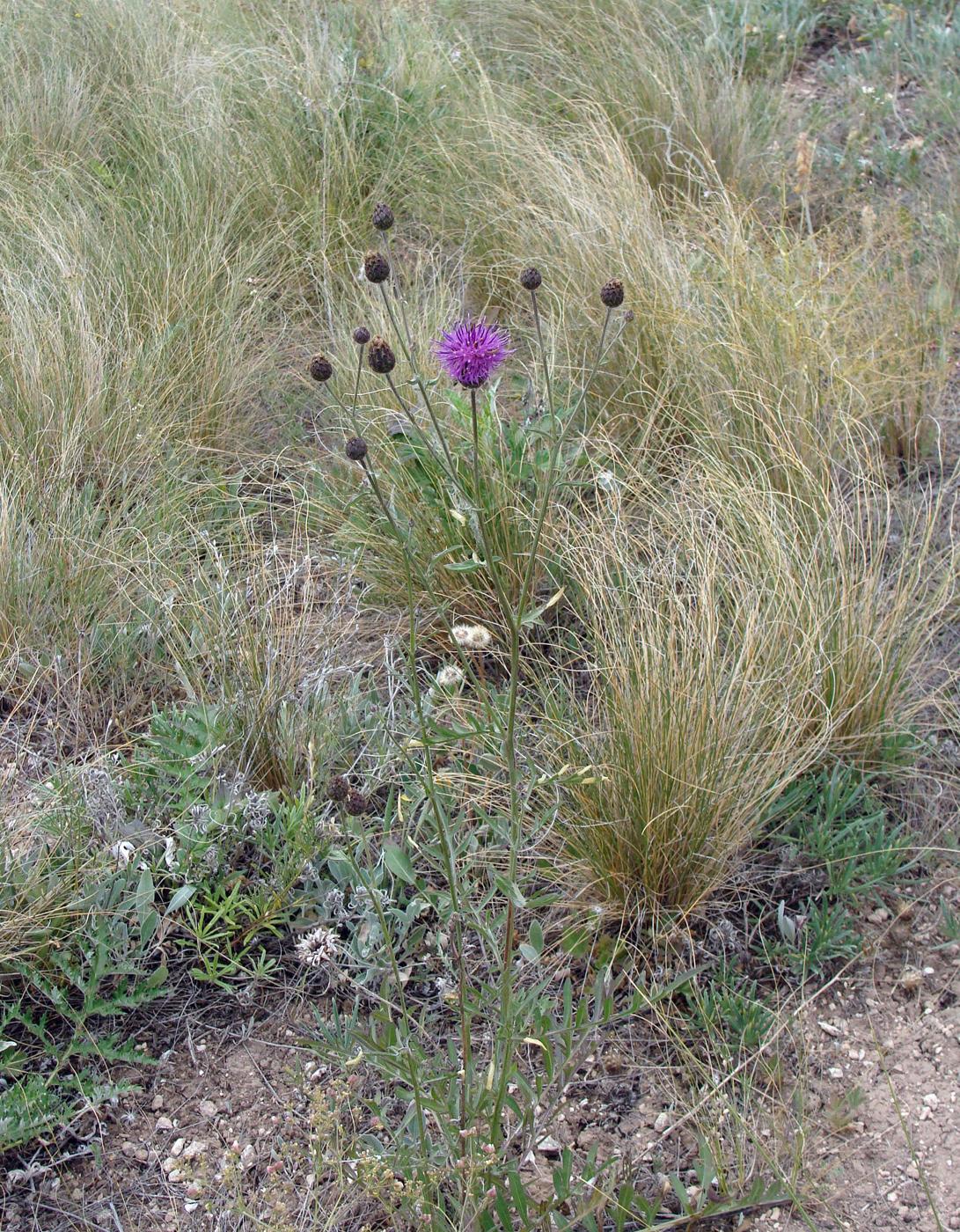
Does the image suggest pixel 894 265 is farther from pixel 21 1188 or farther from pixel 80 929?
pixel 21 1188

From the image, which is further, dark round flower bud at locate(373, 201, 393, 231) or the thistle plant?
dark round flower bud at locate(373, 201, 393, 231)

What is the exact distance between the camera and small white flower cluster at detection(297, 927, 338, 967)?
189 cm

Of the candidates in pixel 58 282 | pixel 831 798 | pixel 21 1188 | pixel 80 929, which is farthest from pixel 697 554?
pixel 58 282

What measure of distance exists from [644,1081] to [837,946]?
1.40ft

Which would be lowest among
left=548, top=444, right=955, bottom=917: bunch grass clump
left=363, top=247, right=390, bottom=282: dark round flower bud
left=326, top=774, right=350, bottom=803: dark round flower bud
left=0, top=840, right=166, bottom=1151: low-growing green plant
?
left=0, top=840, right=166, bottom=1151: low-growing green plant

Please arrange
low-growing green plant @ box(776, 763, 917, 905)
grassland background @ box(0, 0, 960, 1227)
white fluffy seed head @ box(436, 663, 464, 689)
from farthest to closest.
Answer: grassland background @ box(0, 0, 960, 1227) → low-growing green plant @ box(776, 763, 917, 905) → white fluffy seed head @ box(436, 663, 464, 689)

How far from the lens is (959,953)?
204 cm

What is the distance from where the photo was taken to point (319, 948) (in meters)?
1.93

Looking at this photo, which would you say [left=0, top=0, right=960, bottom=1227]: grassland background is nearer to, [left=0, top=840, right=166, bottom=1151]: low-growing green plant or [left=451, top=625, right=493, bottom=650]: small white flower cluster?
[left=0, top=840, right=166, bottom=1151]: low-growing green plant

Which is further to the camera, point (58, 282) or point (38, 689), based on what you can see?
point (58, 282)

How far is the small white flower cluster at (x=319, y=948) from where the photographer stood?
189cm

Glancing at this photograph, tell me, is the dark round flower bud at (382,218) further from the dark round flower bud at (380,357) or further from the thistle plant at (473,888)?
the dark round flower bud at (380,357)

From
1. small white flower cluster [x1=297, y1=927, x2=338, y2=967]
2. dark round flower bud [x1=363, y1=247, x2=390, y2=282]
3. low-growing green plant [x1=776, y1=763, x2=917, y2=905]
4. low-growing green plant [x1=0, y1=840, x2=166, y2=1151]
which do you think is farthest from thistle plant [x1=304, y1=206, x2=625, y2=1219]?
low-growing green plant [x1=776, y1=763, x2=917, y2=905]

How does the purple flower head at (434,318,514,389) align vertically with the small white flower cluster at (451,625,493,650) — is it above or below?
above
